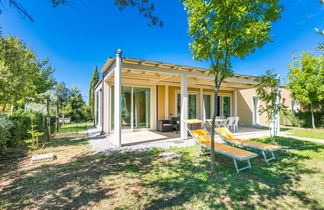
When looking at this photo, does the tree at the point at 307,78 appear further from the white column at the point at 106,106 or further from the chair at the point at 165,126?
the white column at the point at 106,106

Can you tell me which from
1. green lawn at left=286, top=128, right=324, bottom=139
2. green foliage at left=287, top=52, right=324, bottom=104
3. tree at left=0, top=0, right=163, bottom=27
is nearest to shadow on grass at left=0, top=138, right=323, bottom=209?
tree at left=0, top=0, right=163, bottom=27

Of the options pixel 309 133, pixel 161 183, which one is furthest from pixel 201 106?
pixel 161 183

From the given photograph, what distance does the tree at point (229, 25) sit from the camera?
2705mm

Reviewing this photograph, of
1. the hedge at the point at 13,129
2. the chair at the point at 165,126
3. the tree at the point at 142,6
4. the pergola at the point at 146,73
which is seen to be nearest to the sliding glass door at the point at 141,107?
the pergola at the point at 146,73

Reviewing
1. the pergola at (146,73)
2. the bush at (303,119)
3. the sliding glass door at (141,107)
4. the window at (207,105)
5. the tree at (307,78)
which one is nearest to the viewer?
the pergola at (146,73)

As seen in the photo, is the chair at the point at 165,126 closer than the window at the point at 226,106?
Yes

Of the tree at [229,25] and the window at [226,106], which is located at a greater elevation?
the tree at [229,25]

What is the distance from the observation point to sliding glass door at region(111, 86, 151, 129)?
8.82m

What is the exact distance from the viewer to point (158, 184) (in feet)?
9.00

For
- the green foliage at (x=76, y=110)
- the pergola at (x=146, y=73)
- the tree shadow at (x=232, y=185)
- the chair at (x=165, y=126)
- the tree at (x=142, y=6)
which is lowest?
the tree shadow at (x=232, y=185)

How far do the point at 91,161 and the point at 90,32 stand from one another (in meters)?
7.41

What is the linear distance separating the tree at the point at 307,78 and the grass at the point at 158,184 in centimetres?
814

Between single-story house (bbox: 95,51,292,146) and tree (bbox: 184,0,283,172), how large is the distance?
2830 mm

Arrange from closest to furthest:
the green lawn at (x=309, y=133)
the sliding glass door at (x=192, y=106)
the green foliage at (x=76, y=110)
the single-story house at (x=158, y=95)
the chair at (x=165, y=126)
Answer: the single-story house at (x=158, y=95), the green lawn at (x=309, y=133), the chair at (x=165, y=126), the sliding glass door at (x=192, y=106), the green foliage at (x=76, y=110)
